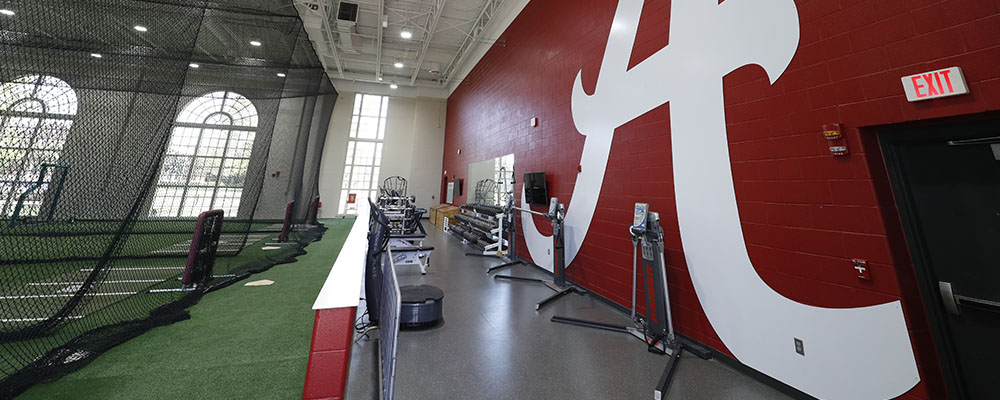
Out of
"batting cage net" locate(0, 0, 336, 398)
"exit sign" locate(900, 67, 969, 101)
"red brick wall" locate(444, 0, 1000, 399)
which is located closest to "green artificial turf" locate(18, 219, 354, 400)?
"batting cage net" locate(0, 0, 336, 398)

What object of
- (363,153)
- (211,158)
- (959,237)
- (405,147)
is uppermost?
(405,147)

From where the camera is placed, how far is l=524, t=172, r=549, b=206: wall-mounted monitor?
14.0 feet

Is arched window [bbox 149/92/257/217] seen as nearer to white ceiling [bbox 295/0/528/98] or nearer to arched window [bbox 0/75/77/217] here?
arched window [bbox 0/75/77/217]

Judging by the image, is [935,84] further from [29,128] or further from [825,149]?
[29,128]

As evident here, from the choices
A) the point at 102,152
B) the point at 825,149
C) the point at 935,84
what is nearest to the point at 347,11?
the point at 102,152

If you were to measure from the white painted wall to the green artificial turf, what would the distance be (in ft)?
29.2

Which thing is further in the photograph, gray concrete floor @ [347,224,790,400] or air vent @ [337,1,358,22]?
air vent @ [337,1,358,22]

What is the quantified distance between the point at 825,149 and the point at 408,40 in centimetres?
935

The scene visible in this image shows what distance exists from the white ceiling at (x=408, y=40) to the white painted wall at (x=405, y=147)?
75cm

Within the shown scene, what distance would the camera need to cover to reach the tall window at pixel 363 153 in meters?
11.5

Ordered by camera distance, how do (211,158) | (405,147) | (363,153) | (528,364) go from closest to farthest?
(528,364) < (211,158) < (363,153) < (405,147)

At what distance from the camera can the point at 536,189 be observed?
4.39 meters

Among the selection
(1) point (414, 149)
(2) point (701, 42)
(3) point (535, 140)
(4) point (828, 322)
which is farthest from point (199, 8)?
(1) point (414, 149)

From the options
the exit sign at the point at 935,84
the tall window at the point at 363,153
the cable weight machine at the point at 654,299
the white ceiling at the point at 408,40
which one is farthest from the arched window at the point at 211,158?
the tall window at the point at 363,153
